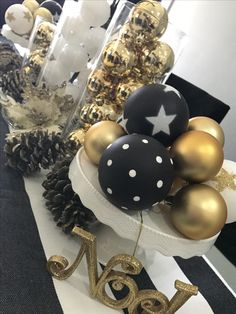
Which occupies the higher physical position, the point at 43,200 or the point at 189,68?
the point at 189,68

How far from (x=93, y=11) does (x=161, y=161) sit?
40 centimetres

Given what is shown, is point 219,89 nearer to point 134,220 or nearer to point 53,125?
point 53,125

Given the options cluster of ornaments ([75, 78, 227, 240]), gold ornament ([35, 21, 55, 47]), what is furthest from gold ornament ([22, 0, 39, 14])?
cluster of ornaments ([75, 78, 227, 240])

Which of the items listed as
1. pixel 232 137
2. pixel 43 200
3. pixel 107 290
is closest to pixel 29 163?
pixel 43 200

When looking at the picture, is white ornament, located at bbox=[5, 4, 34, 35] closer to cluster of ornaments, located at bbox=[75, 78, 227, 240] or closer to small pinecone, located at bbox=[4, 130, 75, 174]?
small pinecone, located at bbox=[4, 130, 75, 174]

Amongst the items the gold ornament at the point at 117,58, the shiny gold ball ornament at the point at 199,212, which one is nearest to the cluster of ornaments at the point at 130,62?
the gold ornament at the point at 117,58

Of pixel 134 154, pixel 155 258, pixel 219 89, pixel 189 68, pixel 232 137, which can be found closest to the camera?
pixel 134 154

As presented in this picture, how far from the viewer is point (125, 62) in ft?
1.90

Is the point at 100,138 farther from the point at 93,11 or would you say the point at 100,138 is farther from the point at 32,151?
the point at 93,11

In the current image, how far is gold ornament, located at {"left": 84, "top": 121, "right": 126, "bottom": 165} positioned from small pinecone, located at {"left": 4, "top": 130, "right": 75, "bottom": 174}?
14 cm

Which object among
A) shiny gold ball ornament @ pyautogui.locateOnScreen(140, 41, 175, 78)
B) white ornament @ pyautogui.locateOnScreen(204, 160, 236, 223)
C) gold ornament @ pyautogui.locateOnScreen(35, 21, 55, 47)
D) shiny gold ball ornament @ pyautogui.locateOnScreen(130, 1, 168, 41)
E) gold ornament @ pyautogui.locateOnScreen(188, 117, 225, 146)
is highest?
shiny gold ball ornament @ pyautogui.locateOnScreen(130, 1, 168, 41)

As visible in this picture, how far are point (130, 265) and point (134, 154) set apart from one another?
0.13 metres

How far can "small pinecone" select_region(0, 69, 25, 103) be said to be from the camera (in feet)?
2.60

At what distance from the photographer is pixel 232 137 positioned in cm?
109
